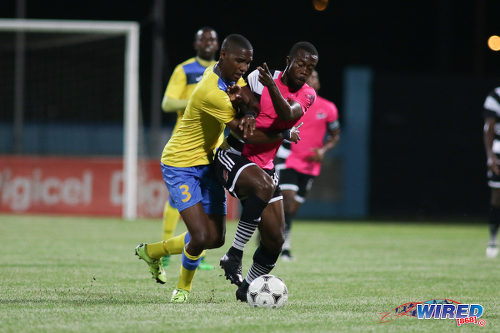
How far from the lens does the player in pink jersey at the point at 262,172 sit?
6793 mm

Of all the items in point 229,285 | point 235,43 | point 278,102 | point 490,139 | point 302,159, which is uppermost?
point 235,43

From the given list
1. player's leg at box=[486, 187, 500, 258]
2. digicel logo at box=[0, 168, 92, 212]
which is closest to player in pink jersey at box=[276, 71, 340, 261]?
player's leg at box=[486, 187, 500, 258]

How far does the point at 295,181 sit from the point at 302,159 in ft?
1.00

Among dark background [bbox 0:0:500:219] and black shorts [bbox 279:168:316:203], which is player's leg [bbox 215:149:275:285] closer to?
black shorts [bbox 279:168:316:203]

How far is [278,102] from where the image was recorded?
6.58 m

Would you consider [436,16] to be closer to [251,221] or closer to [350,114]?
[350,114]

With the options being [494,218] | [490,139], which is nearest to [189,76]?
[490,139]

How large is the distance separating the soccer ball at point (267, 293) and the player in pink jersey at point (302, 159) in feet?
14.7

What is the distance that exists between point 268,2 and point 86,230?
15821 millimetres

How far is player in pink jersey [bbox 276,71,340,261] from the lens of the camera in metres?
11.4

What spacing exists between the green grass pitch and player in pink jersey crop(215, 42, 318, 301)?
420mm

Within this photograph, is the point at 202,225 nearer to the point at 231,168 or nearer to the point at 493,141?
the point at 231,168

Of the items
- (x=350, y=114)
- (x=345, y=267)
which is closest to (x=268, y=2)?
(x=350, y=114)

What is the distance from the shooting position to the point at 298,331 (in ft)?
18.3
